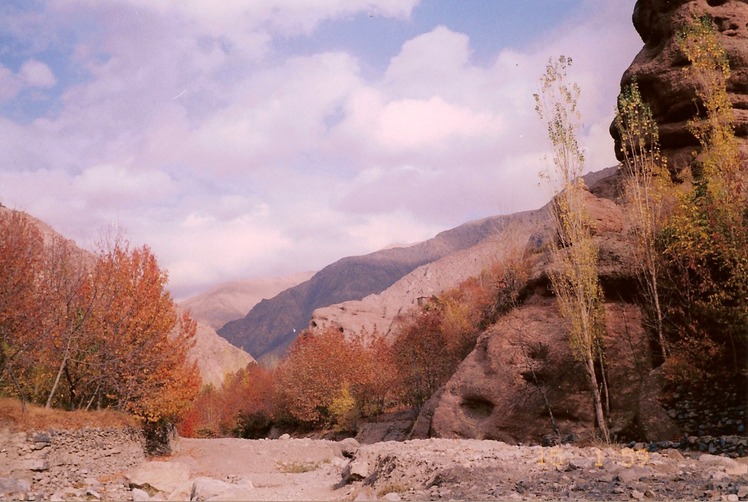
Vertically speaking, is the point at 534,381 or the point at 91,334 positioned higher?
A: the point at 91,334

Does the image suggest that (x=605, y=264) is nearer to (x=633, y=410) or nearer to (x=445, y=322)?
(x=633, y=410)

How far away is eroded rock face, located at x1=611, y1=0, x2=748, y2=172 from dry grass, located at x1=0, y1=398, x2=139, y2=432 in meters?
28.4

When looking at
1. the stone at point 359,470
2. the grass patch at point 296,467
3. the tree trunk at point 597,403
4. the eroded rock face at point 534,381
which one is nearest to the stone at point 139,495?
the stone at point 359,470

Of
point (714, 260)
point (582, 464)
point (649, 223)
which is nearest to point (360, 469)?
point (582, 464)

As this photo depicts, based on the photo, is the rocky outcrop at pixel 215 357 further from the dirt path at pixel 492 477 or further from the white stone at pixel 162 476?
the dirt path at pixel 492 477

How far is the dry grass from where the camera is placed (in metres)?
17.9

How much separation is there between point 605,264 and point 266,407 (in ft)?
153

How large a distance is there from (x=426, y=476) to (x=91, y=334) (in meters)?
17.7

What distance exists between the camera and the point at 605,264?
69.0 ft

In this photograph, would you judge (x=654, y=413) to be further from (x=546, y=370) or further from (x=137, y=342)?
(x=137, y=342)

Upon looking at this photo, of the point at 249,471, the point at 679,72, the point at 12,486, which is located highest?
the point at 679,72

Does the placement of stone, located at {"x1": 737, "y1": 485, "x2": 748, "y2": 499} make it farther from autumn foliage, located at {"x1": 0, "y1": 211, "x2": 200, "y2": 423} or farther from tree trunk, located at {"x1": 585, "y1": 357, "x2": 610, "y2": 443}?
autumn foliage, located at {"x1": 0, "y1": 211, "x2": 200, "y2": 423}

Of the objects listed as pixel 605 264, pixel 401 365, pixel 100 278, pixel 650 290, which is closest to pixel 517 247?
pixel 605 264

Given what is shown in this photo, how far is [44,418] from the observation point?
18.8 meters
